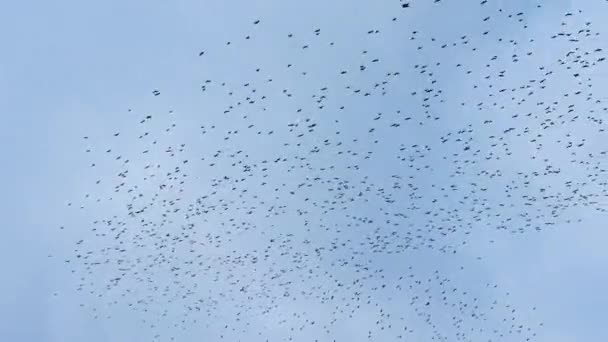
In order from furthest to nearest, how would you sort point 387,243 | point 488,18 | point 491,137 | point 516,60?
point 387,243 → point 491,137 → point 516,60 → point 488,18

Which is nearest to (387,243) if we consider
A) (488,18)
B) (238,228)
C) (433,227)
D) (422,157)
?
(433,227)

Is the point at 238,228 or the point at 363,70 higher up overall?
the point at 363,70

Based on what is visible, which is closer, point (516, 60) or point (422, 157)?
point (516, 60)

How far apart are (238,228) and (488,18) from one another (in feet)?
57.9

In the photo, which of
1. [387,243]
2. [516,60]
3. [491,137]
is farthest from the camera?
[387,243]

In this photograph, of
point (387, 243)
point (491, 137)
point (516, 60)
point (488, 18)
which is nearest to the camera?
point (488, 18)

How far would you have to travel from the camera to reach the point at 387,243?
42156 millimetres

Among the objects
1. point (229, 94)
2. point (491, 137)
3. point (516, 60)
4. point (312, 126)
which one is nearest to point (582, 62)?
point (516, 60)

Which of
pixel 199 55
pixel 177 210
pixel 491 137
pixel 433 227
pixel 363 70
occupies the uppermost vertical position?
pixel 199 55

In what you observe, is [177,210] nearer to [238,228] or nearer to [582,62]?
[238,228]

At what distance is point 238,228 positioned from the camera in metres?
41.3

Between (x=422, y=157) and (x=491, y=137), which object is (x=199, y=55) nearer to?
(x=422, y=157)

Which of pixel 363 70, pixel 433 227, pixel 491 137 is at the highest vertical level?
pixel 363 70

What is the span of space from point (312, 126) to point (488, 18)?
385 inches
